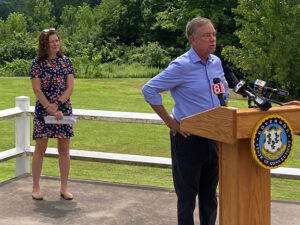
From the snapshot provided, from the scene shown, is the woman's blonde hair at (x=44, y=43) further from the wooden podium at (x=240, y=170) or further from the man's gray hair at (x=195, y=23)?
the wooden podium at (x=240, y=170)

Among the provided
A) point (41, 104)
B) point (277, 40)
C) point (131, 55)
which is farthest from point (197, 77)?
point (131, 55)

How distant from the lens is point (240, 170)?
10.8 feet

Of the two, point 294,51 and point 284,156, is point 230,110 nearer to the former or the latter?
point 284,156

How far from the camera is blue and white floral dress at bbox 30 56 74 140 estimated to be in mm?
5703

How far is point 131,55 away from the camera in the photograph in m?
41.3

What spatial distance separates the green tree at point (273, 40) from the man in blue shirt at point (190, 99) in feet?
87.1

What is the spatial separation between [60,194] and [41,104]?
98 centimetres

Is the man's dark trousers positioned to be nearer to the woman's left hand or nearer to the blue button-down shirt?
the blue button-down shirt

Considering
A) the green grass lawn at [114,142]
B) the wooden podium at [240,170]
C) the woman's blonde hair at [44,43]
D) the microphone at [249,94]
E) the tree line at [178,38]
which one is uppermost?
the tree line at [178,38]

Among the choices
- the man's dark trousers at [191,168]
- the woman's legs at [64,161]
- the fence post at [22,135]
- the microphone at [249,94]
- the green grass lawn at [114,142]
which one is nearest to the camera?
the microphone at [249,94]

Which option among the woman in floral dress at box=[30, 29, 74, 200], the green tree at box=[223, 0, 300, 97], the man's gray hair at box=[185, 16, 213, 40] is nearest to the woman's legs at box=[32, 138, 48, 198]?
the woman in floral dress at box=[30, 29, 74, 200]

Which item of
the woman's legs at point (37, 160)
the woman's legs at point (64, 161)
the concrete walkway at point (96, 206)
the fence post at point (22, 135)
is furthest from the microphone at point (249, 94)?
the fence post at point (22, 135)

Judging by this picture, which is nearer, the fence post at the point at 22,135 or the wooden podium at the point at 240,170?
the wooden podium at the point at 240,170

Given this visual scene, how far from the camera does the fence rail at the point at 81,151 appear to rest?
6.50 metres
